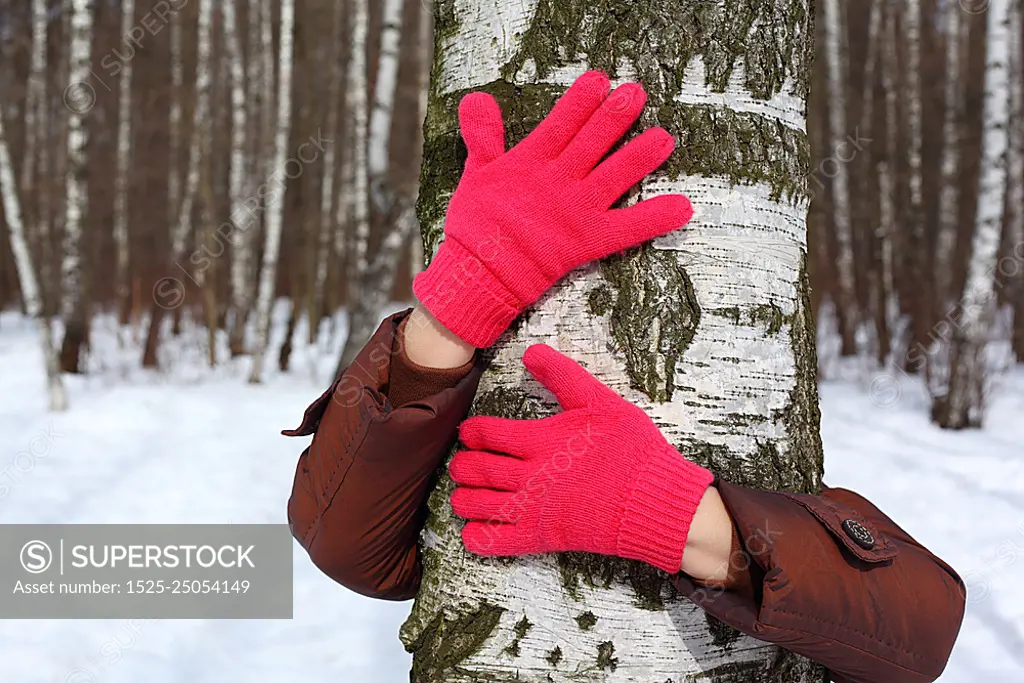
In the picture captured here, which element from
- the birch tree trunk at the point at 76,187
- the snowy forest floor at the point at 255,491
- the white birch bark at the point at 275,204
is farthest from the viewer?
the white birch bark at the point at 275,204

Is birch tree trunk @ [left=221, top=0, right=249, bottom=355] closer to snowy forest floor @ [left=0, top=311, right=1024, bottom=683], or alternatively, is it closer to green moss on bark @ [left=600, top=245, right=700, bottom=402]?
snowy forest floor @ [left=0, top=311, right=1024, bottom=683]

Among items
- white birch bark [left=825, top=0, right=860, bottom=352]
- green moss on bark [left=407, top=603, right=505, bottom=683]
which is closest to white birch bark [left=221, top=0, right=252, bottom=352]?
white birch bark [left=825, top=0, right=860, bottom=352]

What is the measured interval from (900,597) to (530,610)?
0.46 m

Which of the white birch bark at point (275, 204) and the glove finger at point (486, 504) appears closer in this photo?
the glove finger at point (486, 504)

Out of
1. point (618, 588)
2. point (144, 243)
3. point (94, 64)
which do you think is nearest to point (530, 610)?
point (618, 588)

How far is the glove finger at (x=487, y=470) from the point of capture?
0.96m

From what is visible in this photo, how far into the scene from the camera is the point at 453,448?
1.09 metres

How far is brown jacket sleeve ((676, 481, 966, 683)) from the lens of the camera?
0.86 metres

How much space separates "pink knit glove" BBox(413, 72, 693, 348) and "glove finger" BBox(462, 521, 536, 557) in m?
0.26

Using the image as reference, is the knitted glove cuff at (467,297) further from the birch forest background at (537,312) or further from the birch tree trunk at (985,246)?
the birch tree trunk at (985,246)

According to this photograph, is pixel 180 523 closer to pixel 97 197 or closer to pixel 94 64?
pixel 94 64

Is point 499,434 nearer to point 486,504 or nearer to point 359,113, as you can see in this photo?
point 486,504

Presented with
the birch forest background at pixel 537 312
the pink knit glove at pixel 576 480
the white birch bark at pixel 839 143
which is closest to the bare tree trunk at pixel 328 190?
the birch forest background at pixel 537 312

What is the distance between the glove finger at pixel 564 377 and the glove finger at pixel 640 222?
0.14 metres
